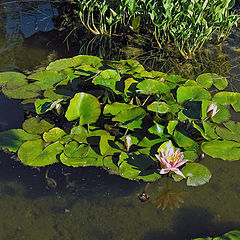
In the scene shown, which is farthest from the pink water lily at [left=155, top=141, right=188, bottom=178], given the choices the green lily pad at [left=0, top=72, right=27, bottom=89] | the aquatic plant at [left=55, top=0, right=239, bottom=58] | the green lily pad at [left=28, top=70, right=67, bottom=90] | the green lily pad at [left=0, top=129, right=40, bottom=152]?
the aquatic plant at [left=55, top=0, right=239, bottom=58]

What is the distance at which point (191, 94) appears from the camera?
8.18 feet

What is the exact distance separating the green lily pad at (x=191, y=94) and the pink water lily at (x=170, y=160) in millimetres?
625

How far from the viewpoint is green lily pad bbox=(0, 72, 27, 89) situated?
2.80 meters

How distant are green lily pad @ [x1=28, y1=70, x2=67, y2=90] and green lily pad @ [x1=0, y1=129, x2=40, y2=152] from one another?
21.5 inches

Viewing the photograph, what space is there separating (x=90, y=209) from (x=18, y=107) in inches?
50.3

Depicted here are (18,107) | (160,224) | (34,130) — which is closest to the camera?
(160,224)

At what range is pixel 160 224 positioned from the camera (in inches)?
74.3

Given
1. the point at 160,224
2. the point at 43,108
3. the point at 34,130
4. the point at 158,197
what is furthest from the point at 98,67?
the point at 160,224

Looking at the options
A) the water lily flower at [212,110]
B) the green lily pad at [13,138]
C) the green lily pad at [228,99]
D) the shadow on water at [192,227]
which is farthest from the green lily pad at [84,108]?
the green lily pad at [228,99]

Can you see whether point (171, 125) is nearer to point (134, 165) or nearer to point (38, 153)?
point (134, 165)

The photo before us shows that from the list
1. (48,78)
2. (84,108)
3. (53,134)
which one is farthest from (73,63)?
(53,134)

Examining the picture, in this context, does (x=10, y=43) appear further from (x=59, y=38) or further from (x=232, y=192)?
(x=232, y=192)

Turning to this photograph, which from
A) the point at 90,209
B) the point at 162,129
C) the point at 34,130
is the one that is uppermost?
the point at 162,129

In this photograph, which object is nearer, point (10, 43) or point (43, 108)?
point (43, 108)
